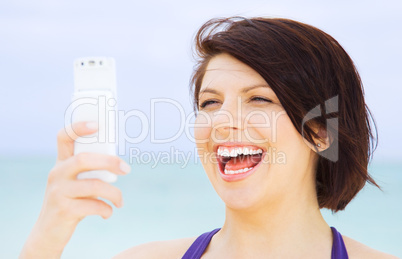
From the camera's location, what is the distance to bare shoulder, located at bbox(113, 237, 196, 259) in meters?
3.12

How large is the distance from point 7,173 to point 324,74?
20.0 meters

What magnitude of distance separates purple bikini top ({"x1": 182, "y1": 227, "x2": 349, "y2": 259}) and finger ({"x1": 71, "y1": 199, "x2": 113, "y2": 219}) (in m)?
1.60

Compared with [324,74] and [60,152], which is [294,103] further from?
[60,152]

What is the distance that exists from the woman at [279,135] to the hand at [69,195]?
1213 mm

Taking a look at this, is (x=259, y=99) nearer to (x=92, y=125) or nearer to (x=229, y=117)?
(x=229, y=117)

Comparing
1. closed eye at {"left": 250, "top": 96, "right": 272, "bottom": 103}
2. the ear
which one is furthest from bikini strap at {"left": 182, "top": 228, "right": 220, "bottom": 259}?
closed eye at {"left": 250, "top": 96, "right": 272, "bottom": 103}

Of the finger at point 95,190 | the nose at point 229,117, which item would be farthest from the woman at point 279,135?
the finger at point 95,190

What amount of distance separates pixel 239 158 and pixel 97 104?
1396 mm

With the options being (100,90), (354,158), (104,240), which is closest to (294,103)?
(354,158)

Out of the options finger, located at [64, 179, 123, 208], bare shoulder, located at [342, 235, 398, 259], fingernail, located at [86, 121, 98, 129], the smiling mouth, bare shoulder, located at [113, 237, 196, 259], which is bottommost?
bare shoulder, located at [113, 237, 196, 259]

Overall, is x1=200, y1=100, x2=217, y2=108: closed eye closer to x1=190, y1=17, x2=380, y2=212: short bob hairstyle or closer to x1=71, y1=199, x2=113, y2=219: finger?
x1=190, y1=17, x2=380, y2=212: short bob hairstyle

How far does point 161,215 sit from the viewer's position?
45.1ft

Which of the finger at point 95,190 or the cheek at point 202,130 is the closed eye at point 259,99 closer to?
the cheek at point 202,130

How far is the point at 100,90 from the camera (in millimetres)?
1581
